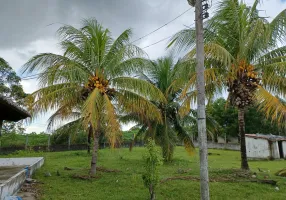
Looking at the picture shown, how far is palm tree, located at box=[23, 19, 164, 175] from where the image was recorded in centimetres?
853

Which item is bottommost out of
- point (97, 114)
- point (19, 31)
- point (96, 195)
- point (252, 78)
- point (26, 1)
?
point (96, 195)

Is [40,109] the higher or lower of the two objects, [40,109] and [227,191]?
the higher

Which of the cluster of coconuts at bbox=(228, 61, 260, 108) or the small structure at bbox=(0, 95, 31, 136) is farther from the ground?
the cluster of coconuts at bbox=(228, 61, 260, 108)

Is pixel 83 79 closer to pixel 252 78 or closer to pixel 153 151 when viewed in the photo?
pixel 153 151

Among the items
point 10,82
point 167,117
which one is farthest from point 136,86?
point 10,82

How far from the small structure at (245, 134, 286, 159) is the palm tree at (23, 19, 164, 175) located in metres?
15.0

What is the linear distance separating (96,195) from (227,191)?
3.87 metres

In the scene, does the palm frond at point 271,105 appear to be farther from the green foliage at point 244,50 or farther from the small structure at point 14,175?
the small structure at point 14,175

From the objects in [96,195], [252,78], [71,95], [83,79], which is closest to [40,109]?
[71,95]

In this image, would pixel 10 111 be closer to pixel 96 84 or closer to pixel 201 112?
pixel 96 84

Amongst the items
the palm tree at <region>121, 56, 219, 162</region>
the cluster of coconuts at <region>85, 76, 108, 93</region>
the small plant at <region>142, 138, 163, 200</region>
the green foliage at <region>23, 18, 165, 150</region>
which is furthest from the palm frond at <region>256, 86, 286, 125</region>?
the cluster of coconuts at <region>85, 76, 108, 93</region>

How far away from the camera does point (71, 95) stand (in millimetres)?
9086

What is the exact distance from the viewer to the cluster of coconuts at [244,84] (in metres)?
9.26

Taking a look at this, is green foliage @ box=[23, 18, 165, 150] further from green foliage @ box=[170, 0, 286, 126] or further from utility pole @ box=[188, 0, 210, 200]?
utility pole @ box=[188, 0, 210, 200]
